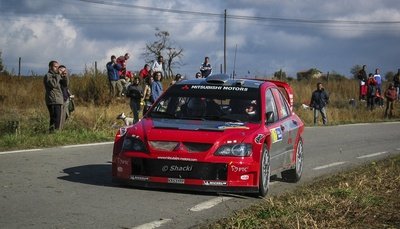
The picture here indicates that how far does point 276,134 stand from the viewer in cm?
950

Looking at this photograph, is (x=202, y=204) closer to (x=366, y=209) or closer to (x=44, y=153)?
(x=366, y=209)

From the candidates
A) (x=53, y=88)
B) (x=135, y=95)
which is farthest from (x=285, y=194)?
(x=135, y=95)

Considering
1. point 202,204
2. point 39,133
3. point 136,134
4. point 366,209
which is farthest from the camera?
point 39,133

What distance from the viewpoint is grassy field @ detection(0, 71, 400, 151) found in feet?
49.2

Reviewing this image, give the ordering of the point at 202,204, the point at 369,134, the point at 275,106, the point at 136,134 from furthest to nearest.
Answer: the point at 369,134 → the point at 275,106 → the point at 136,134 → the point at 202,204

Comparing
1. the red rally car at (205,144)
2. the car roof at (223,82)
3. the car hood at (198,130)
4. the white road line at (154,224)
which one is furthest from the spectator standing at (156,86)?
the white road line at (154,224)

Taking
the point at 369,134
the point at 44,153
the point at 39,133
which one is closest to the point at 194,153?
the point at 44,153

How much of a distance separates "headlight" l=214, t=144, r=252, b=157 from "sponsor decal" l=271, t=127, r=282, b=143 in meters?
0.90

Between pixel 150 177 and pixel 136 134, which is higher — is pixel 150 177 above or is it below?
below

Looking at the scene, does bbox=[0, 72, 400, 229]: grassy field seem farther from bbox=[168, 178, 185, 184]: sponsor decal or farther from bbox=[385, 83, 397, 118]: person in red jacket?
bbox=[168, 178, 185, 184]: sponsor decal

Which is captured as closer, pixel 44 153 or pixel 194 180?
pixel 194 180

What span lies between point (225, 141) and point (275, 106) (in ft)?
7.02

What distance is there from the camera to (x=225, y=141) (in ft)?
27.4

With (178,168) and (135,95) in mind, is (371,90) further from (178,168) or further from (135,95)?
(178,168)
